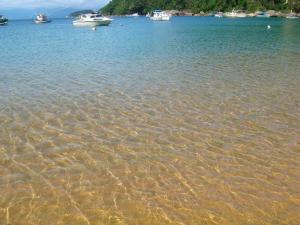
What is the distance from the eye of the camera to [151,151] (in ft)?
32.9

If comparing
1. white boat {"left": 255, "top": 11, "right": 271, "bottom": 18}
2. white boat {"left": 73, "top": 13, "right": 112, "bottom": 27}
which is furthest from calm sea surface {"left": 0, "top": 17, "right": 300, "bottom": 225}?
white boat {"left": 255, "top": 11, "right": 271, "bottom": 18}

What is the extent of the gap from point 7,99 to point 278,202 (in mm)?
12204

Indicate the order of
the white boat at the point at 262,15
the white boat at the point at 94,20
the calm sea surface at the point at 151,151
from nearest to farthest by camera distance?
the calm sea surface at the point at 151,151 → the white boat at the point at 94,20 → the white boat at the point at 262,15

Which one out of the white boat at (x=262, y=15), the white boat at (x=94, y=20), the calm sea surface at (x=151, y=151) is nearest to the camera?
the calm sea surface at (x=151, y=151)

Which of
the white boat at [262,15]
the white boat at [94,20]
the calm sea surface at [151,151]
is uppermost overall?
the calm sea surface at [151,151]

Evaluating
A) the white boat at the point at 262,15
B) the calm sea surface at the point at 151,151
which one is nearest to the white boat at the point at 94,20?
the calm sea surface at the point at 151,151

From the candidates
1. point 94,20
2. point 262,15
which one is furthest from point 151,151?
point 262,15

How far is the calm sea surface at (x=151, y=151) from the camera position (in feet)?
24.0

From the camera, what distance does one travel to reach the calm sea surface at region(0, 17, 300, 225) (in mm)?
7320

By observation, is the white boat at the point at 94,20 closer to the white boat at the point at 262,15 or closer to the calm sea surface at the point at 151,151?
the calm sea surface at the point at 151,151

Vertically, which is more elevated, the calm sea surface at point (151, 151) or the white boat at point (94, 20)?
the calm sea surface at point (151, 151)

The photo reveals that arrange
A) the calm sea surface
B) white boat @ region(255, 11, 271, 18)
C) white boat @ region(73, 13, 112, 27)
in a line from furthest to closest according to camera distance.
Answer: white boat @ region(255, 11, 271, 18) < white boat @ region(73, 13, 112, 27) < the calm sea surface

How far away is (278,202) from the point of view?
7445mm

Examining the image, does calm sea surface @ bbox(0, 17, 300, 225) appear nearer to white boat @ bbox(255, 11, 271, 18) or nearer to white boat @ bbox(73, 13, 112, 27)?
white boat @ bbox(73, 13, 112, 27)
